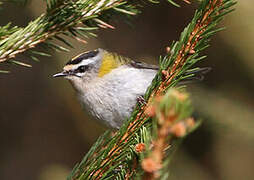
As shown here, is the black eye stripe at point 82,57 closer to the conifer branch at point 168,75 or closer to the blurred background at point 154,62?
the blurred background at point 154,62

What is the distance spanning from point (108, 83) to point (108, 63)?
311 mm

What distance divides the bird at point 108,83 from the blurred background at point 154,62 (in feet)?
1.24

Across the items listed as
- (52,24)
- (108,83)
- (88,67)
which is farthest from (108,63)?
(52,24)

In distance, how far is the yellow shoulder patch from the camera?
9.16 feet

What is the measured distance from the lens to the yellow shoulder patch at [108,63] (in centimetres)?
279

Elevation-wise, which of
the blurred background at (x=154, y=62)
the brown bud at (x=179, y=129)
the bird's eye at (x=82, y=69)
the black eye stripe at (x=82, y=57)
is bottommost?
the blurred background at (x=154, y=62)

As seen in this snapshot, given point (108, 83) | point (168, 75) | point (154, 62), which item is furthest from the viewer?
point (154, 62)

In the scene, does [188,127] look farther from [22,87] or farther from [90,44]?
[22,87]

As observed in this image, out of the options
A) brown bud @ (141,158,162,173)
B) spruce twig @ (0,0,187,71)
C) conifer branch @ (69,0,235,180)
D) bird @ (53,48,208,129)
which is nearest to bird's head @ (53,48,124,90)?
bird @ (53,48,208,129)

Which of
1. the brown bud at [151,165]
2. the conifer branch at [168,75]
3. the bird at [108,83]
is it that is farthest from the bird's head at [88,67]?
the brown bud at [151,165]

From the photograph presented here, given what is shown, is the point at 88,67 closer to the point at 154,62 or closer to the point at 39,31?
the point at 154,62

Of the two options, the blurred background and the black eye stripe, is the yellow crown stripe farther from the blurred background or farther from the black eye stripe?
the blurred background

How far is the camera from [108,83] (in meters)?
2.63

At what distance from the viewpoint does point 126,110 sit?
2.51 meters
